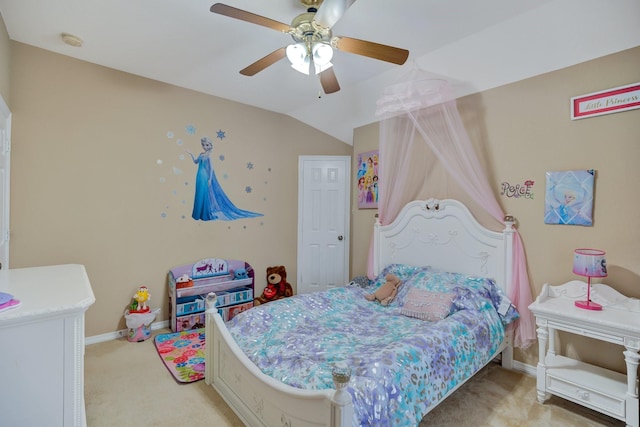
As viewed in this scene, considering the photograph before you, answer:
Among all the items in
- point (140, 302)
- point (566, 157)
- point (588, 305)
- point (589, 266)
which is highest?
point (566, 157)

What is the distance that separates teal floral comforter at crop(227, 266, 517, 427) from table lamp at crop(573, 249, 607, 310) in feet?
1.92

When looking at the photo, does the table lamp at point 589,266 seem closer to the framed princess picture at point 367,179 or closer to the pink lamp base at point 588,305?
the pink lamp base at point 588,305

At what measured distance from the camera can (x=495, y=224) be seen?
2920 millimetres

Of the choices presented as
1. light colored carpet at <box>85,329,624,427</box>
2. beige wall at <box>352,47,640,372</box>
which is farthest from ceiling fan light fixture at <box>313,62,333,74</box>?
→ light colored carpet at <box>85,329,624,427</box>

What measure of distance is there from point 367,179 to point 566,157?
219 centimetres

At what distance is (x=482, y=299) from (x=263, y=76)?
3096 mm

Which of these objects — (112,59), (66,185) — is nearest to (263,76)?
(112,59)

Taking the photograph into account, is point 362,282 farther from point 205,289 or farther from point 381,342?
point 205,289

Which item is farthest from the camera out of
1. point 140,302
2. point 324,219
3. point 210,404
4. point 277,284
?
point 324,219

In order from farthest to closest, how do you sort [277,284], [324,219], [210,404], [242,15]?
[324,219], [277,284], [210,404], [242,15]

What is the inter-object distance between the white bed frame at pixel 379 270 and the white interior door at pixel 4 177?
1786 mm

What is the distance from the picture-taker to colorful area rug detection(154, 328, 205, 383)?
2.66 m

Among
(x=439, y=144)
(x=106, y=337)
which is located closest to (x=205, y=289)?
(x=106, y=337)

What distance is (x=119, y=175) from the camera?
3.41 meters
